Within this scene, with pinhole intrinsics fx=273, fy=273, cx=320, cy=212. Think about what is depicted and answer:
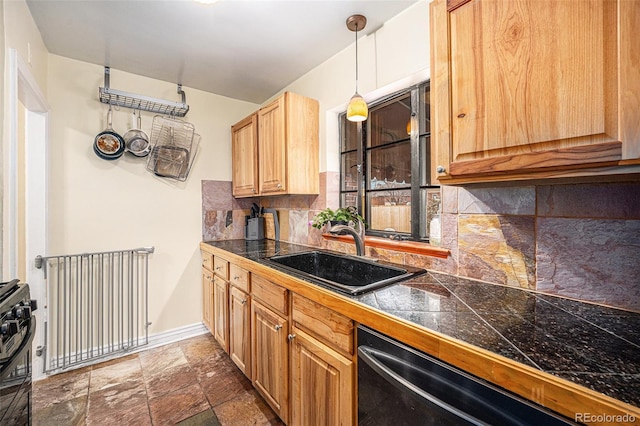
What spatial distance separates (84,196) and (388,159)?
2462 millimetres

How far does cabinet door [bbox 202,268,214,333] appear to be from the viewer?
2.50 meters

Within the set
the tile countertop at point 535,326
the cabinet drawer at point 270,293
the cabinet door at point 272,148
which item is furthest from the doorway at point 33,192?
the tile countertop at point 535,326

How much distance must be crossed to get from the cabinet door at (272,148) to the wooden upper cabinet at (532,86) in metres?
1.29

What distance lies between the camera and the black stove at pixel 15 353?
2.72ft

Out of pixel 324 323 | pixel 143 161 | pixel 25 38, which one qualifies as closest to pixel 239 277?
pixel 324 323

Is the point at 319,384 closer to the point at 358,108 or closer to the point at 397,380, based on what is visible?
the point at 397,380

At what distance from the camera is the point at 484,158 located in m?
0.98

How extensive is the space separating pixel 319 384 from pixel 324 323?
0.28 m

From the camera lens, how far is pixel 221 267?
2.28 metres

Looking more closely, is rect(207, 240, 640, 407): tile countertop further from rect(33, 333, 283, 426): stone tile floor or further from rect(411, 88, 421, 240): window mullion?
rect(33, 333, 283, 426): stone tile floor

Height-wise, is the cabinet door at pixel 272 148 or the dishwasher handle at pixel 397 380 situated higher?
the cabinet door at pixel 272 148

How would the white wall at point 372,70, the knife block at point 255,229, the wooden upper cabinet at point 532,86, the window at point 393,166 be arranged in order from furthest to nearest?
the knife block at point 255,229 < the window at point 393,166 < the white wall at point 372,70 < the wooden upper cabinet at point 532,86

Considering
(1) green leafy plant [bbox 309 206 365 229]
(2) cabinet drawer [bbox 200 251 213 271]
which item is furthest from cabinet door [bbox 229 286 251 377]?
(1) green leafy plant [bbox 309 206 365 229]

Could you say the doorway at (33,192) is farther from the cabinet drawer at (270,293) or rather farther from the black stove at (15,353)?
the cabinet drawer at (270,293)
